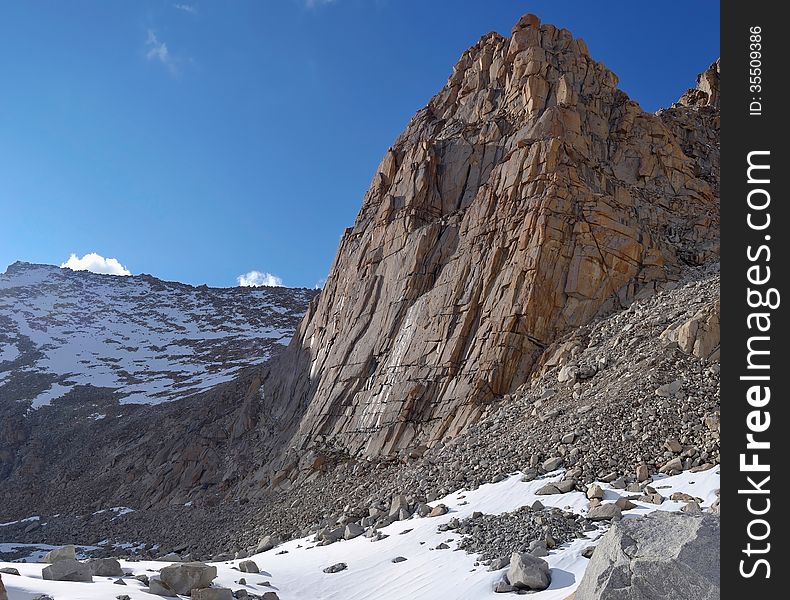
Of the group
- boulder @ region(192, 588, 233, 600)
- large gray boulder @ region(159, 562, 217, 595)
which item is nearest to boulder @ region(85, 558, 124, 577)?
large gray boulder @ region(159, 562, 217, 595)

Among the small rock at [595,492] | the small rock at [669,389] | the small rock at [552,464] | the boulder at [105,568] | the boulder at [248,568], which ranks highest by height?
the small rock at [669,389]

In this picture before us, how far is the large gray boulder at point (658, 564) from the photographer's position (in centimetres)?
742

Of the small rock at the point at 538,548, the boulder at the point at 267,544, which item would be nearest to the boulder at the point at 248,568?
the boulder at the point at 267,544

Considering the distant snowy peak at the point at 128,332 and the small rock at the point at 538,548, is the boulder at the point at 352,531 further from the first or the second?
the distant snowy peak at the point at 128,332

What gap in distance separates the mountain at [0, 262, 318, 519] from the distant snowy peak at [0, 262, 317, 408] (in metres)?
0.28

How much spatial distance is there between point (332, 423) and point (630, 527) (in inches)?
964

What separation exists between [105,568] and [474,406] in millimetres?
15911

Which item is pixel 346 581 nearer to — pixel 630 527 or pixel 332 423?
pixel 630 527

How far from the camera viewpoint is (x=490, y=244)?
3077cm

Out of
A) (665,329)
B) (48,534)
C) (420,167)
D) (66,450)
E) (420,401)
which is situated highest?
(420,167)

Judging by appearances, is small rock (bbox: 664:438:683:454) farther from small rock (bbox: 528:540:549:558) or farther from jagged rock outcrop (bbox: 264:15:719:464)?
jagged rock outcrop (bbox: 264:15:719:464)

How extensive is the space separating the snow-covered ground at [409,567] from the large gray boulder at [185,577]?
593 millimetres

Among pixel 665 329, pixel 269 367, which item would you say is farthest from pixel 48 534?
pixel 665 329
